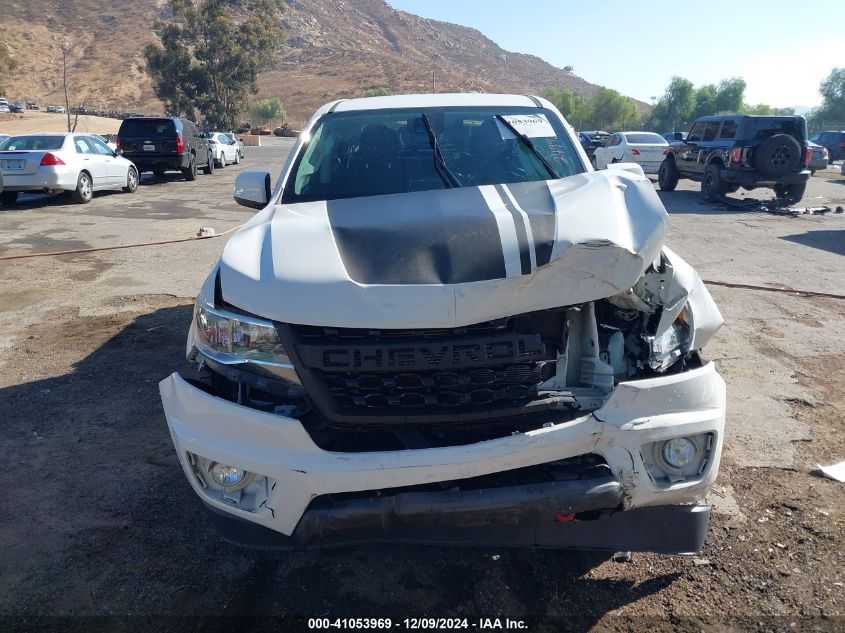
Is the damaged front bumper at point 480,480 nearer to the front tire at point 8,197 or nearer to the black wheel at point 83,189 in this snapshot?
the black wheel at point 83,189

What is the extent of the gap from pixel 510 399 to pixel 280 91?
9993cm

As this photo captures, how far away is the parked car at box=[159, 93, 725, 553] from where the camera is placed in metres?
2.08

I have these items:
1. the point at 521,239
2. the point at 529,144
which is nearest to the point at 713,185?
the point at 529,144

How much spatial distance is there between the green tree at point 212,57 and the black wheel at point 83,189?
33.3 m

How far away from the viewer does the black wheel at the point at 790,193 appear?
14289mm

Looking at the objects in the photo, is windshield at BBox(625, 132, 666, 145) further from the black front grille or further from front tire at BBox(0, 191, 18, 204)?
the black front grille

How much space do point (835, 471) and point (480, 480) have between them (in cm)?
228

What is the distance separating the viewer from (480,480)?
85.0 inches

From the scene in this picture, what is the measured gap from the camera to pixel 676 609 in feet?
7.83

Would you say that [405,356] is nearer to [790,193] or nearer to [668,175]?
[790,193]

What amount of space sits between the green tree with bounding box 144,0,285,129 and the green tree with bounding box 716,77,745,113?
6583 cm

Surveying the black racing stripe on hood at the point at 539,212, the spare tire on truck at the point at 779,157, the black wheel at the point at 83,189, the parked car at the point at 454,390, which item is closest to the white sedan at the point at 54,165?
the black wheel at the point at 83,189

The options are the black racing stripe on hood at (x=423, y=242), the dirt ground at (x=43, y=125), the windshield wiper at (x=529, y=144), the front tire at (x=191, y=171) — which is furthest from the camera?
the dirt ground at (x=43, y=125)

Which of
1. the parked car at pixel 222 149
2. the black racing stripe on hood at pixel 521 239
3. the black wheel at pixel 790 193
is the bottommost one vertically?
the parked car at pixel 222 149
